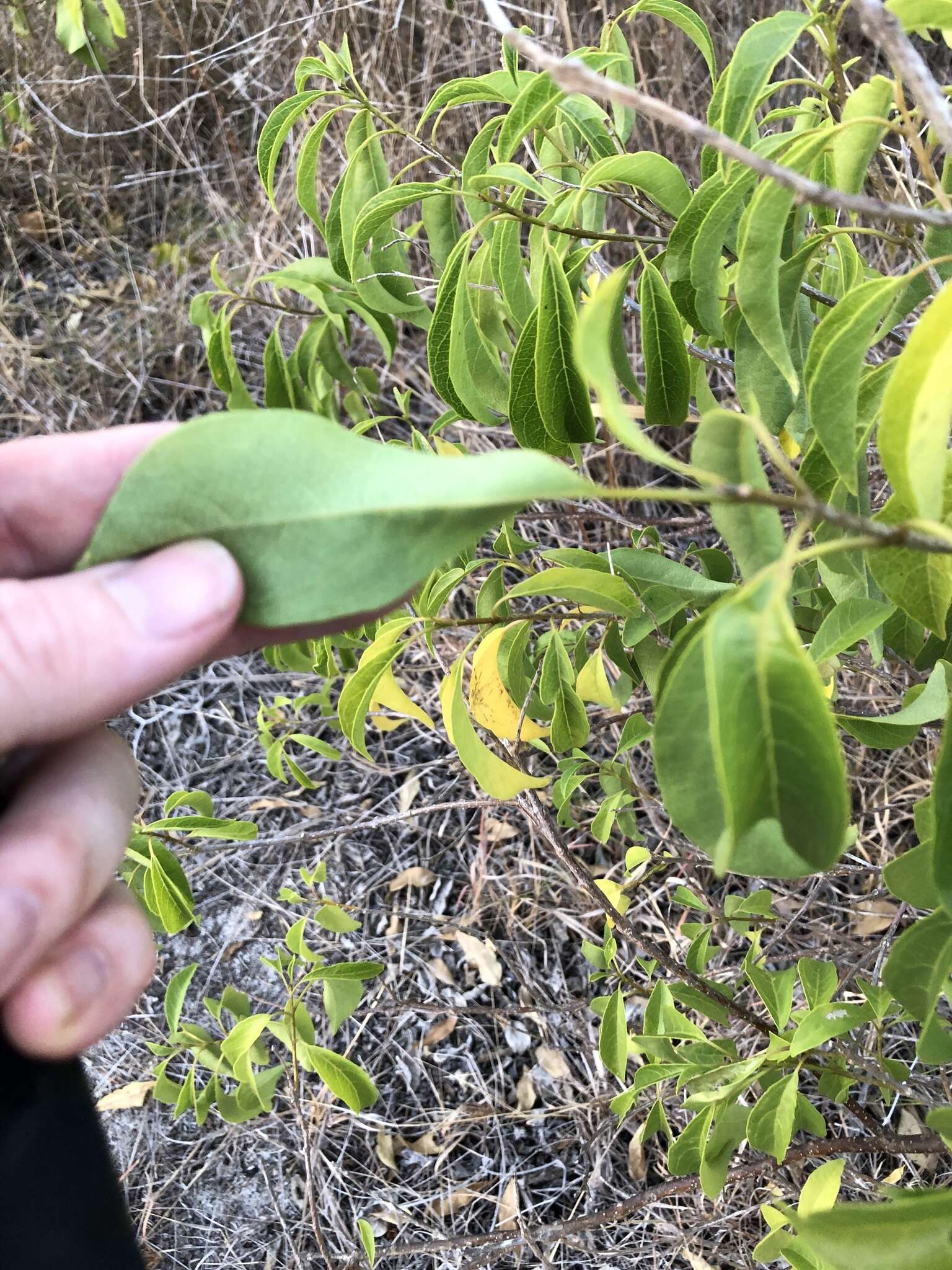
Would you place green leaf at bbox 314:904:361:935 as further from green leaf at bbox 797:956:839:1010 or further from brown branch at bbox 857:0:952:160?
brown branch at bbox 857:0:952:160

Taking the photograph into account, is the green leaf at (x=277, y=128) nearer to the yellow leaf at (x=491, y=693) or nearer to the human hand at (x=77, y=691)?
the human hand at (x=77, y=691)

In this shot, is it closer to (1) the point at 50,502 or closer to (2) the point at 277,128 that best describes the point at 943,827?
(1) the point at 50,502

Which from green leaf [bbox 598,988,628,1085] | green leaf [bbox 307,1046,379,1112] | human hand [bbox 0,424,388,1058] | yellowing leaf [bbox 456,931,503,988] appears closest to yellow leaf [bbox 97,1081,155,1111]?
yellowing leaf [bbox 456,931,503,988]

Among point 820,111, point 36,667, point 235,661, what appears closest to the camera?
point 36,667

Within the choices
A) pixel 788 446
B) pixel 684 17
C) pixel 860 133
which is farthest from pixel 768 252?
pixel 788 446

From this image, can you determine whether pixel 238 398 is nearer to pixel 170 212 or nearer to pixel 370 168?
pixel 370 168

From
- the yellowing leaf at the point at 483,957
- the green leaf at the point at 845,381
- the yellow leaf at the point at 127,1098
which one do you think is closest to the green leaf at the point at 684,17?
the green leaf at the point at 845,381

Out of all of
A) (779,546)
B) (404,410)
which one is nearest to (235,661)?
(404,410)
